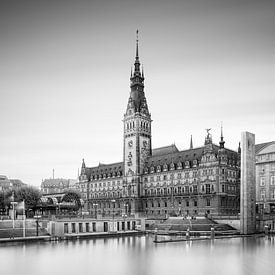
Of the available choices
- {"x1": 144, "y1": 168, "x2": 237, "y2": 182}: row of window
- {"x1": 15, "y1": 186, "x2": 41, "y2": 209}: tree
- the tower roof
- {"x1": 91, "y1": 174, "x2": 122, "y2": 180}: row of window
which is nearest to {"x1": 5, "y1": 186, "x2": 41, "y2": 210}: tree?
A: {"x1": 15, "y1": 186, "x2": 41, "y2": 209}: tree

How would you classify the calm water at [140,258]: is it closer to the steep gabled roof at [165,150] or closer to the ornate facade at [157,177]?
the ornate facade at [157,177]

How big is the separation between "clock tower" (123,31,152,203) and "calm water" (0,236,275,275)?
69587mm

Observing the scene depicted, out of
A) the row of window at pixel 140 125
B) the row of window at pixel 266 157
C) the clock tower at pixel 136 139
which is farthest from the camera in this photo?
the row of window at pixel 140 125

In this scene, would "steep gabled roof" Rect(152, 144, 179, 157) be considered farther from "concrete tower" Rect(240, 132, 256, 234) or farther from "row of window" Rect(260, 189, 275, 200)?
"concrete tower" Rect(240, 132, 256, 234)

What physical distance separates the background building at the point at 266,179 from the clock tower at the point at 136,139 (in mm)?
43718

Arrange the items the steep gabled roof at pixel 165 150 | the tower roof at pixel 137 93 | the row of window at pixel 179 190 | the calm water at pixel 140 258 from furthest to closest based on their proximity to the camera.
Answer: the steep gabled roof at pixel 165 150
the tower roof at pixel 137 93
the row of window at pixel 179 190
the calm water at pixel 140 258

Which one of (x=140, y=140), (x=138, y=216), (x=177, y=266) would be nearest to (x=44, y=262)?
(x=177, y=266)

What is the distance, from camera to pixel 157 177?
159m

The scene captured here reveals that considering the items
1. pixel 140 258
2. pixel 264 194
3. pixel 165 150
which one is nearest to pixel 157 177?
pixel 165 150

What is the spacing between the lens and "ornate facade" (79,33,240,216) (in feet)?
455

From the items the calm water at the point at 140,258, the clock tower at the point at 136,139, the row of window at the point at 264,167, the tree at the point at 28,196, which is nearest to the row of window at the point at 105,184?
the clock tower at the point at 136,139

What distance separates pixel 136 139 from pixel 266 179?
50.2 meters

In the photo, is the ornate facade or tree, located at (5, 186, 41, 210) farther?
tree, located at (5, 186, 41, 210)

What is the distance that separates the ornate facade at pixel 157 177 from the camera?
13875cm
